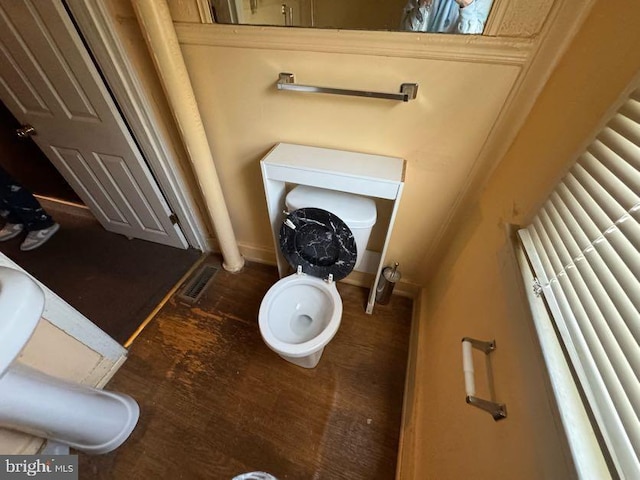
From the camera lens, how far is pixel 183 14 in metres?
0.91

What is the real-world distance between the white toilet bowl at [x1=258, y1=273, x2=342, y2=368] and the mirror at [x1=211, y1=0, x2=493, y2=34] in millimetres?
989

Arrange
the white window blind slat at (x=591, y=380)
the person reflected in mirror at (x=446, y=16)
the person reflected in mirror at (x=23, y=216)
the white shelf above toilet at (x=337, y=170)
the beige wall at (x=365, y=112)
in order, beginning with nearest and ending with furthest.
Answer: the white window blind slat at (x=591, y=380) → the person reflected in mirror at (x=446, y=16) → the beige wall at (x=365, y=112) → the white shelf above toilet at (x=337, y=170) → the person reflected in mirror at (x=23, y=216)

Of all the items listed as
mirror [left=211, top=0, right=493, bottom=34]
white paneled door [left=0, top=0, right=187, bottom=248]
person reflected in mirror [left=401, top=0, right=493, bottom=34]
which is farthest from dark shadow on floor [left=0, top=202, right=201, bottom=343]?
person reflected in mirror [left=401, top=0, right=493, bottom=34]

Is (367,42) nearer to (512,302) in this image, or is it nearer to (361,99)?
(361,99)

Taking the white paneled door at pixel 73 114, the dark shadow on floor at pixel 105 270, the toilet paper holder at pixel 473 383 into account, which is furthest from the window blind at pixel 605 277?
the dark shadow on floor at pixel 105 270

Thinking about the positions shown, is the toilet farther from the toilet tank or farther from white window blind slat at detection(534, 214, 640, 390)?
white window blind slat at detection(534, 214, 640, 390)

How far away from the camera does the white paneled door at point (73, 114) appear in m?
1.01

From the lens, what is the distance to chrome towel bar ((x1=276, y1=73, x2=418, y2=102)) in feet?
2.82

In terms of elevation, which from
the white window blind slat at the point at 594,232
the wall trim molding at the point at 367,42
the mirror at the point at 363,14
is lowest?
the white window blind slat at the point at 594,232

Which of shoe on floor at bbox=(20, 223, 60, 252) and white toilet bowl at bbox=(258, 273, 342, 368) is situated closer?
white toilet bowl at bbox=(258, 273, 342, 368)

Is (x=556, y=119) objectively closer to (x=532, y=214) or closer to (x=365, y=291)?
(x=532, y=214)

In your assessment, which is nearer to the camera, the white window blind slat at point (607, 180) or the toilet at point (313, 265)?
the white window blind slat at point (607, 180)

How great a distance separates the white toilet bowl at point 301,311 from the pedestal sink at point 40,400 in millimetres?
665

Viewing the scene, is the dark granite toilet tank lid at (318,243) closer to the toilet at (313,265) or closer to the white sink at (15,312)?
the toilet at (313,265)
